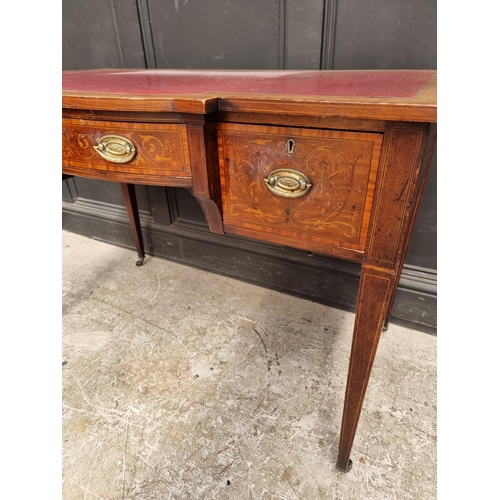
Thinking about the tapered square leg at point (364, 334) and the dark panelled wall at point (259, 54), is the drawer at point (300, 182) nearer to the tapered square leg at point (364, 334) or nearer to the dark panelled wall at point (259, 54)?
the tapered square leg at point (364, 334)

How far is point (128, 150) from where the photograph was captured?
2.54 feet

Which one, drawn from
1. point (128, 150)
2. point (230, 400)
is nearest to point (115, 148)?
point (128, 150)

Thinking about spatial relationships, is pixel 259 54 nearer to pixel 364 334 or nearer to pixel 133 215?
pixel 133 215

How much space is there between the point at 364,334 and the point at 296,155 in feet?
1.25

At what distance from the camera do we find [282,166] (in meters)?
0.66

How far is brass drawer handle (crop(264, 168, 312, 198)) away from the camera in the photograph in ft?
2.12

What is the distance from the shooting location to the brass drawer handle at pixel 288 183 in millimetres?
647

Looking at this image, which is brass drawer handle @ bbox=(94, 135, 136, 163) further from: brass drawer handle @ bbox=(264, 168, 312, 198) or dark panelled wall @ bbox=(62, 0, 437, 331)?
dark panelled wall @ bbox=(62, 0, 437, 331)

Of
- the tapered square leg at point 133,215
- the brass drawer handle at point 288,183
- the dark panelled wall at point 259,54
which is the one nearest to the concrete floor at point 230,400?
the dark panelled wall at point 259,54

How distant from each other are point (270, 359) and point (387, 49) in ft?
3.45

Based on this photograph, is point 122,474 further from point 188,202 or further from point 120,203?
point 120,203

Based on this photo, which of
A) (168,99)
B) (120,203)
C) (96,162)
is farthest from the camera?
(120,203)
